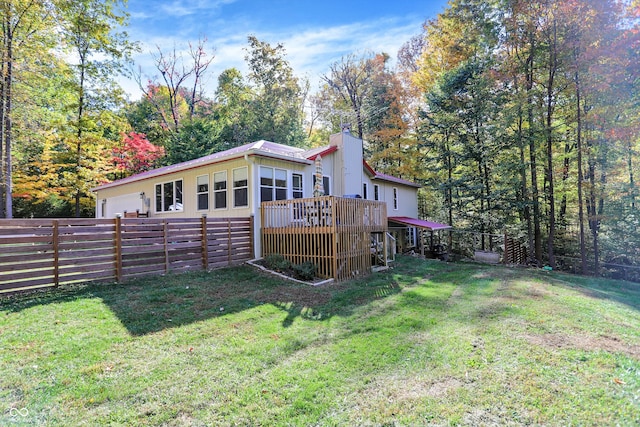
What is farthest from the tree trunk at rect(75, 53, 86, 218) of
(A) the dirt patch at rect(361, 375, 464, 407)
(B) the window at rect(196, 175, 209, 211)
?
(A) the dirt patch at rect(361, 375, 464, 407)

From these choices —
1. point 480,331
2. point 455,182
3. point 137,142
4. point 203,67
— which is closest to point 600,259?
point 455,182

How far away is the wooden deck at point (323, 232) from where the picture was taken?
8461 mm

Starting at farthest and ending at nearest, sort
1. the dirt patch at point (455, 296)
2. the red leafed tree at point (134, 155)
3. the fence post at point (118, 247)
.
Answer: the red leafed tree at point (134, 155)
the fence post at point (118, 247)
the dirt patch at point (455, 296)

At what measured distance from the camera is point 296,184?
11.4m

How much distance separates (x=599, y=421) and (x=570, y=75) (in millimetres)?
15022

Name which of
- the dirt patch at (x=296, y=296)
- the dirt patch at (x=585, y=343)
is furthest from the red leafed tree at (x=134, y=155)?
the dirt patch at (x=585, y=343)

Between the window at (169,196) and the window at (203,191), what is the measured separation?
1.32m

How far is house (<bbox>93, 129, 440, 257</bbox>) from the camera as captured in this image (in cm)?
1019

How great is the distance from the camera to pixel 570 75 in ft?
42.4

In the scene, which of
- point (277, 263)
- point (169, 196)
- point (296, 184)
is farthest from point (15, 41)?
point (277, 263)

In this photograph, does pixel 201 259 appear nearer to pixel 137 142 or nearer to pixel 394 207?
pixel 394 207

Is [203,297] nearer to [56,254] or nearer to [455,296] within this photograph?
[56,254]

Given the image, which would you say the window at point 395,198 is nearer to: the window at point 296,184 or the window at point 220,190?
the window at point 296,184

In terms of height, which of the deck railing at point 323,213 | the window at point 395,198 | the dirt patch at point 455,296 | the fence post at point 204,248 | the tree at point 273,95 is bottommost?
the dirt patch at point 455,296
